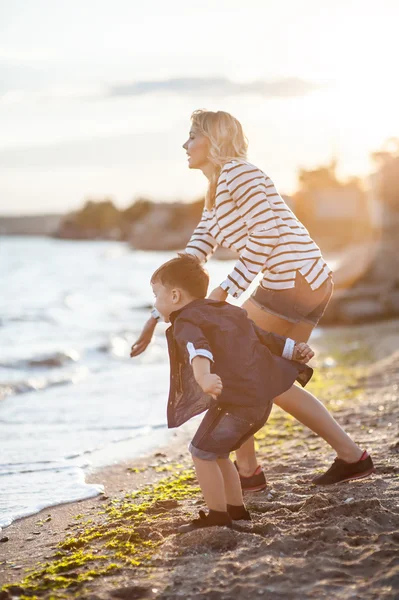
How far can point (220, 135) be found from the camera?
3908 millimetres

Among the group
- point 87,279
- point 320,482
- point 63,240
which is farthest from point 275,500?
point 63,240

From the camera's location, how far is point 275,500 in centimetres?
384

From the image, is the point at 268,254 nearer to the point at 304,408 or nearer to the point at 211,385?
the point at 304,408

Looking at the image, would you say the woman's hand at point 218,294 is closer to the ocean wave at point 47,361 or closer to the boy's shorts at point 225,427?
the boy's shorts at point 225,427

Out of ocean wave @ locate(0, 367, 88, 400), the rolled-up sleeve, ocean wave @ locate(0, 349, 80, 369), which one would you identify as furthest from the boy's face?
ocean wave @ locate(0, 349, 80, 369)

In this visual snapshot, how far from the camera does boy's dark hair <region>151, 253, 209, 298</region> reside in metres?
3.43

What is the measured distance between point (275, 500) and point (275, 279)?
3.75 ft

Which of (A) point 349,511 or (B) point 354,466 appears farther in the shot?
(B) point 354,466

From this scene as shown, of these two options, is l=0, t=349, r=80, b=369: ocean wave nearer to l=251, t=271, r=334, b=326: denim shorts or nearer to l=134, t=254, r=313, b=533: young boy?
l=251, t=271, r=334, b=326: denim shorts

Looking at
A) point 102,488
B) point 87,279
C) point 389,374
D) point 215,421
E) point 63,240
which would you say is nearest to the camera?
point 215,421

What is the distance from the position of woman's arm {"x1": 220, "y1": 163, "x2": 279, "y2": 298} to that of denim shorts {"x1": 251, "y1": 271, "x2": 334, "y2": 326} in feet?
0.57

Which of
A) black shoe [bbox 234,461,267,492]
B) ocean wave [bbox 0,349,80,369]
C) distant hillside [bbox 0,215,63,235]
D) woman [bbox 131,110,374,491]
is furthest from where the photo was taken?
distant hillside [bbox 0,215,63,235]

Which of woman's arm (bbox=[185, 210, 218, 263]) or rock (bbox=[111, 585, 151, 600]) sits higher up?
woman's arm (bbox=[185, 210, 218, 263])

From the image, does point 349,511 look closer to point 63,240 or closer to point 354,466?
point 354,466
